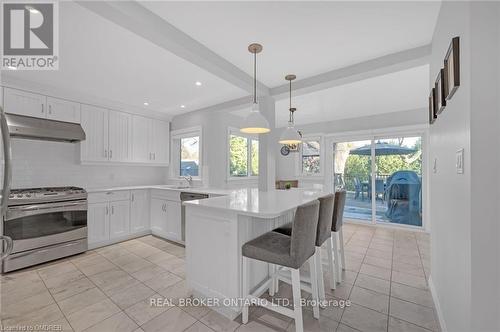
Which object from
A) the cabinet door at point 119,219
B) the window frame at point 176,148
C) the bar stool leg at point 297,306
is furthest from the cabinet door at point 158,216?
the bar stool leg at point 297,306

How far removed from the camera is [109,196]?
358 cm

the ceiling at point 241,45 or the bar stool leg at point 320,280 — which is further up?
the ceiling at point 241,45

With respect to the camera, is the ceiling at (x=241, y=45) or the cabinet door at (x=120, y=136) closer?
the ceiling at (x=241, y=45)

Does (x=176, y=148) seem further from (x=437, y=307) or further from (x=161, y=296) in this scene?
(x=437, y=307)

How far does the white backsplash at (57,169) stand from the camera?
3178mm

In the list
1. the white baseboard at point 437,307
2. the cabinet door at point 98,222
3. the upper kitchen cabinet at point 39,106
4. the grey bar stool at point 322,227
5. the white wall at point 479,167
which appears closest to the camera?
the white wall at point 479,167

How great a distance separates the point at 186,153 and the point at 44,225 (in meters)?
2.59

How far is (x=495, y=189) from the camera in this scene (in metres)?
1.00

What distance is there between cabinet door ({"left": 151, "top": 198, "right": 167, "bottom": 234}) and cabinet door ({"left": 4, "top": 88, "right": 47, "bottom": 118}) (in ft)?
7.02

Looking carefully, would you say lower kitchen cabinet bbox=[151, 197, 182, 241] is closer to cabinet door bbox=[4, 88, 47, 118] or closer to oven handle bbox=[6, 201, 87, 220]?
oven handle bbox=[6, 201, 87, 220]

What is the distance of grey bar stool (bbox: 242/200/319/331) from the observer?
1.52 meters

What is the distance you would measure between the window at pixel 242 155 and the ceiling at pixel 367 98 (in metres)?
0.99

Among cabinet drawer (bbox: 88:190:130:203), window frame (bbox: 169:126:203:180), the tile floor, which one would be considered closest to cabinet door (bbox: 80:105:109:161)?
cabinet drawer (bbox: 88:190:130:203)

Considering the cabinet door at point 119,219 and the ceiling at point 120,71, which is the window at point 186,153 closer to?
the ceiling at point 120,71
